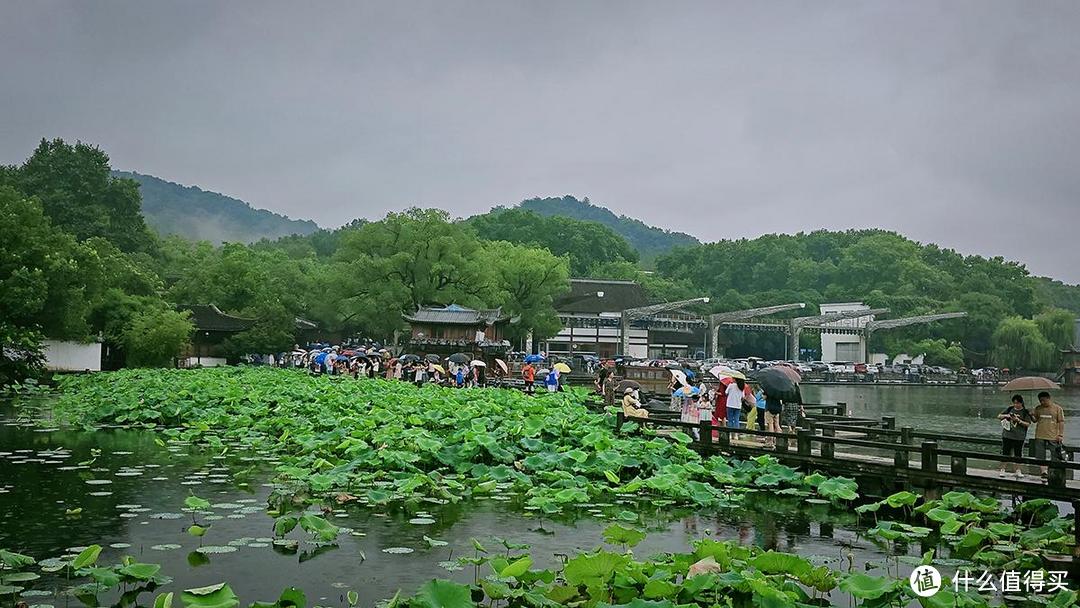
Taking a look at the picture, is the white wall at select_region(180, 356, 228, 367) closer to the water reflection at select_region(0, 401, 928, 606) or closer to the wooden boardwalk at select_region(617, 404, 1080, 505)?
the water reflection at select_region(0, 401, 928, 606)

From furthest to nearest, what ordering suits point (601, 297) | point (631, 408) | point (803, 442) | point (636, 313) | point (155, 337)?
point (601, 297) < point (636, 313) < point (155, 337) < point (631, 408) < point (803, 442)

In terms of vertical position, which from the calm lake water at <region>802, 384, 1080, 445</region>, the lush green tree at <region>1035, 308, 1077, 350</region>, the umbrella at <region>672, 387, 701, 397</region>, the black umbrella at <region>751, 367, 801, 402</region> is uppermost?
the lush green tree at <region>1035, 308, 1077, 350</region>

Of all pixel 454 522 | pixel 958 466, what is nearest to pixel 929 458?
pixel 958 466

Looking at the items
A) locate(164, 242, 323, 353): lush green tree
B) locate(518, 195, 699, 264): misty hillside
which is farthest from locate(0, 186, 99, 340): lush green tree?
locate(518, 195, 699, 264): misty hillside

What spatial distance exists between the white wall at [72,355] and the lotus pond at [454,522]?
1897cm

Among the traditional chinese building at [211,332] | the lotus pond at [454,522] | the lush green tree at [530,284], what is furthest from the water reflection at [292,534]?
the lush green tree at [530,284]

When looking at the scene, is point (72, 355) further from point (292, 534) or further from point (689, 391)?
point (292, 534)

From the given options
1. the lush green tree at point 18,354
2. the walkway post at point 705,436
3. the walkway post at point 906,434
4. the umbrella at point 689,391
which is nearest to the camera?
the walkway post at point 906,434

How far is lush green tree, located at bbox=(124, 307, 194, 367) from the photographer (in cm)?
3572

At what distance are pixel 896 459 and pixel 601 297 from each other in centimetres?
5286

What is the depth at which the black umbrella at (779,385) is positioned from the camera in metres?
14.5

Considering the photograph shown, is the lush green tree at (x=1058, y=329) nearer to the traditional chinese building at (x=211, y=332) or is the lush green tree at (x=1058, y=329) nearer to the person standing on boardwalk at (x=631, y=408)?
the traditional chinese building at (x=211, y=332)

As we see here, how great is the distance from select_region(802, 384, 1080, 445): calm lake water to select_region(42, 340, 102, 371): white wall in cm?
2861

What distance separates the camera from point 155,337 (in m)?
35.8
